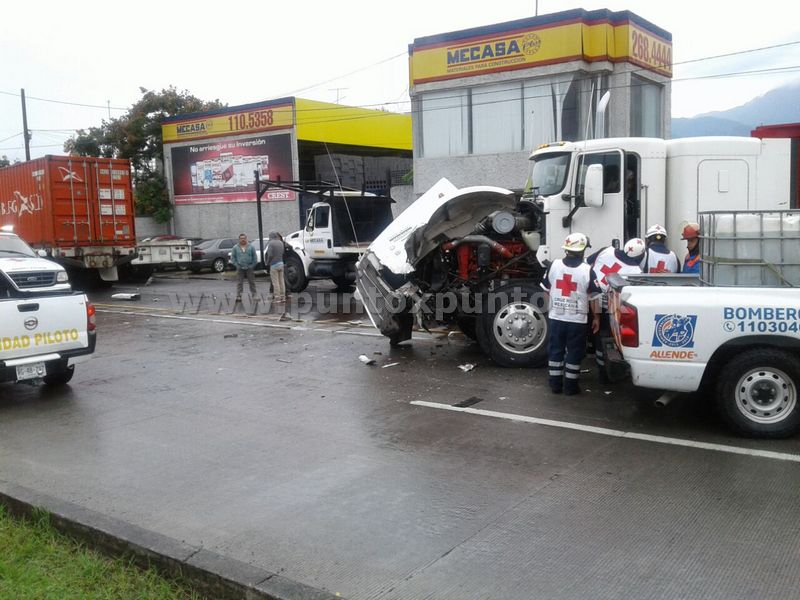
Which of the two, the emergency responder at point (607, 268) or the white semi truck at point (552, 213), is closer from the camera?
the emergency responder at point (607, 268)

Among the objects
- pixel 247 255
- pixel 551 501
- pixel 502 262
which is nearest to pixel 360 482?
pixel 551 501

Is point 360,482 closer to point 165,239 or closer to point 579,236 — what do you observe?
point 579,236

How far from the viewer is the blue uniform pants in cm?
755

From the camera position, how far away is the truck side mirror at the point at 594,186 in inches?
346

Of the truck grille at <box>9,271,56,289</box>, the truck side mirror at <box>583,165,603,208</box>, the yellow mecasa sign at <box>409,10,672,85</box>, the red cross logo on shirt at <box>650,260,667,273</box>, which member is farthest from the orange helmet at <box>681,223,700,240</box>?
the yellow mecasa sign at <box>409,10,672,85</box>

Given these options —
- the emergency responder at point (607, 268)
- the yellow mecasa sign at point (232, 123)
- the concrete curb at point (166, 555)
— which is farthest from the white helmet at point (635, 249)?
the yellow mecasa sign at point (232, 123)

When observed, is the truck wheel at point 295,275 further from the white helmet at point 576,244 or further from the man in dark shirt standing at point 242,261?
the white helmet at point 576,244

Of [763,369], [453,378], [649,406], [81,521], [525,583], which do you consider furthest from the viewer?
[453,378]

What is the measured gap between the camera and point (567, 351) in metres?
7.62

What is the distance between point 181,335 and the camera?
42.3ft

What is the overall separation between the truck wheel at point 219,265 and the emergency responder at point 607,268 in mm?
21031

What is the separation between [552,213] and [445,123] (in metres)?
14.8

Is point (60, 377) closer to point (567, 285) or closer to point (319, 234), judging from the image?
point (567, 285)

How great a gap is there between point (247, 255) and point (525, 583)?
14.0 m
